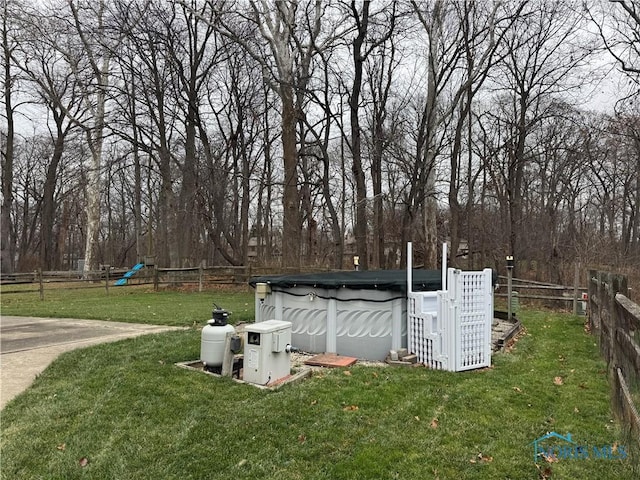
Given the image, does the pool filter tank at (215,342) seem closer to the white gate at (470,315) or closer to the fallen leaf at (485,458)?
the white gate at (470,315)

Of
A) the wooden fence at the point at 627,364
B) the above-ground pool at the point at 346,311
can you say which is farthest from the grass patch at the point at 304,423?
the above-ground pool at the point at 346,311

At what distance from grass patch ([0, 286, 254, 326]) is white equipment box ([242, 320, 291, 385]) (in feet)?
14.5

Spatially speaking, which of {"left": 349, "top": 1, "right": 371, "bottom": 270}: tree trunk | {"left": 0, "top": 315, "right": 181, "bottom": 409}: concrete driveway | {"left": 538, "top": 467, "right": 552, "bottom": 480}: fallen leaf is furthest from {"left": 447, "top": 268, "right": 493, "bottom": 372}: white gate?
{"left": 349, "top": 1, "right": 371, "bottom": 270}: tree trunk

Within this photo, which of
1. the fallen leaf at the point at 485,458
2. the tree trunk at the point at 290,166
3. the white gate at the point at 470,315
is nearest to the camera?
the fallen leaf at the point at 485,458

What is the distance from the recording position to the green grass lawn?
2.98 m

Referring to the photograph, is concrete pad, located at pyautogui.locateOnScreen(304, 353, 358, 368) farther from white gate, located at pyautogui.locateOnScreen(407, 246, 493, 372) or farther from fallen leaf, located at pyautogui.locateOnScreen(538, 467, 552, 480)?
fallen leaf, located at pyautogui.locateOnScreen(538, 467, 552, 480)

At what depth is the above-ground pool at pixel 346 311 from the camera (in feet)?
19.7

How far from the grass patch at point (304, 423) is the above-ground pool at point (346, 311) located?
65cm

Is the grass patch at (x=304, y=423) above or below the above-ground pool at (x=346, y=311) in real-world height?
below

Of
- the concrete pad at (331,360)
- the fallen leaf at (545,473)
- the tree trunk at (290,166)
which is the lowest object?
the fallen leaf at (545,473)

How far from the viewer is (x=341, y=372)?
5.27 m

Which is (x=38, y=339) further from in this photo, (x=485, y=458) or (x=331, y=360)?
(x=485, y=458)

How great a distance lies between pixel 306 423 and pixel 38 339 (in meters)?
5.49

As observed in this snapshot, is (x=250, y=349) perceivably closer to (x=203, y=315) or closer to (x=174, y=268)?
(x=203, y=315)
